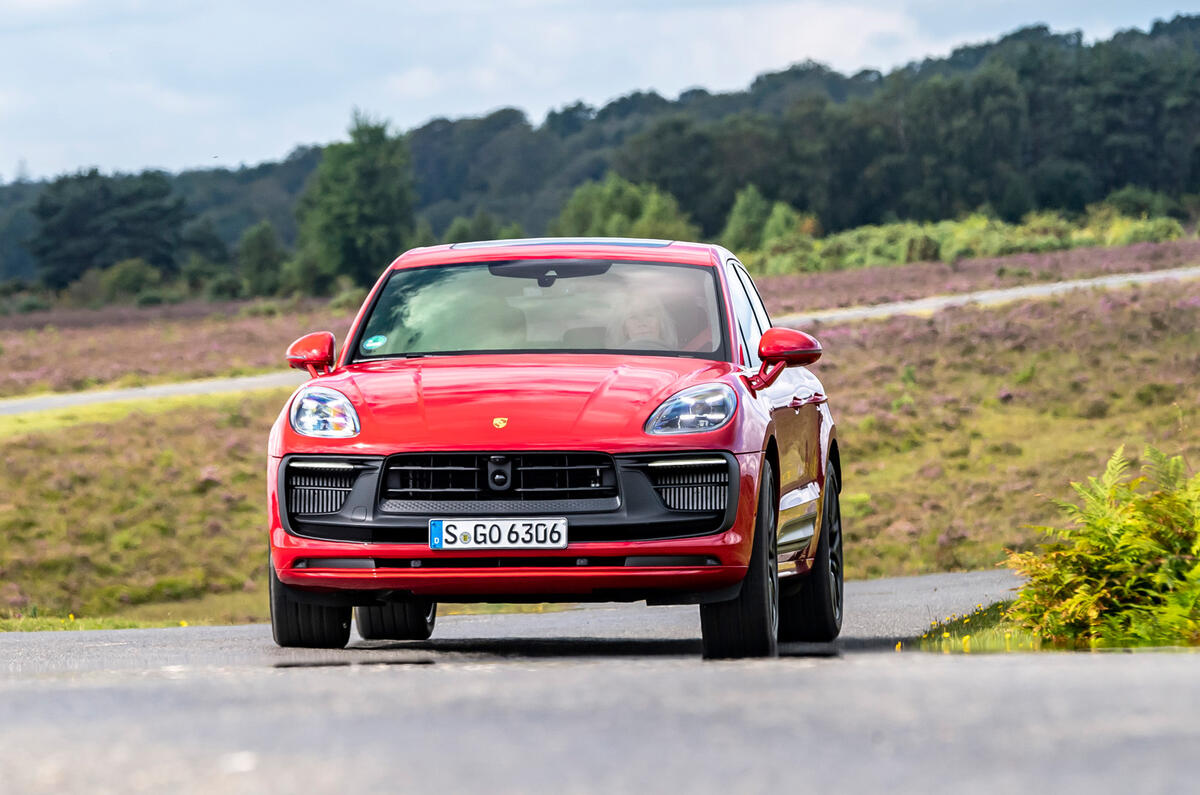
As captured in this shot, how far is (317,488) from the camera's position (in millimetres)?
7410

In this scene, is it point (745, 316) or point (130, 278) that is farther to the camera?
point (130, 278)

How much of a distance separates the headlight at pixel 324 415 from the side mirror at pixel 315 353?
0.55 metres

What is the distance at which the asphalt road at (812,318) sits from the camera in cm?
3281

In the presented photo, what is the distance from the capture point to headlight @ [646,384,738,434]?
7250mm

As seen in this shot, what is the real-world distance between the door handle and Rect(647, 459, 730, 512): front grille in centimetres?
135

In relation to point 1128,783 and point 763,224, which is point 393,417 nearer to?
point 1128,783

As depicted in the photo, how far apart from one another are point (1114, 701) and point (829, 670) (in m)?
1.21

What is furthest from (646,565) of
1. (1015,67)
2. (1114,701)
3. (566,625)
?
(1015,67)

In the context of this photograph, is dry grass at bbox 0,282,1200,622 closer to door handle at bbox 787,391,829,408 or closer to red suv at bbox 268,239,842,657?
door handle at bbox 787,391,829,408

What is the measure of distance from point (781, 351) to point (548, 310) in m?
1.13

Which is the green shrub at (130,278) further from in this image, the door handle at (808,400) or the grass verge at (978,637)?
the grass verge at (978,637)

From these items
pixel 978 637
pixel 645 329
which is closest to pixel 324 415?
pixel 645 329

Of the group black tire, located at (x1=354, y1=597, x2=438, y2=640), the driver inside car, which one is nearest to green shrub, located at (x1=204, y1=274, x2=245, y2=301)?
black tire, located at (x1=354, y1=597, x2=438, y2=640)

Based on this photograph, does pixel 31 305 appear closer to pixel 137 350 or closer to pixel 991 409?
pixel 137 350
